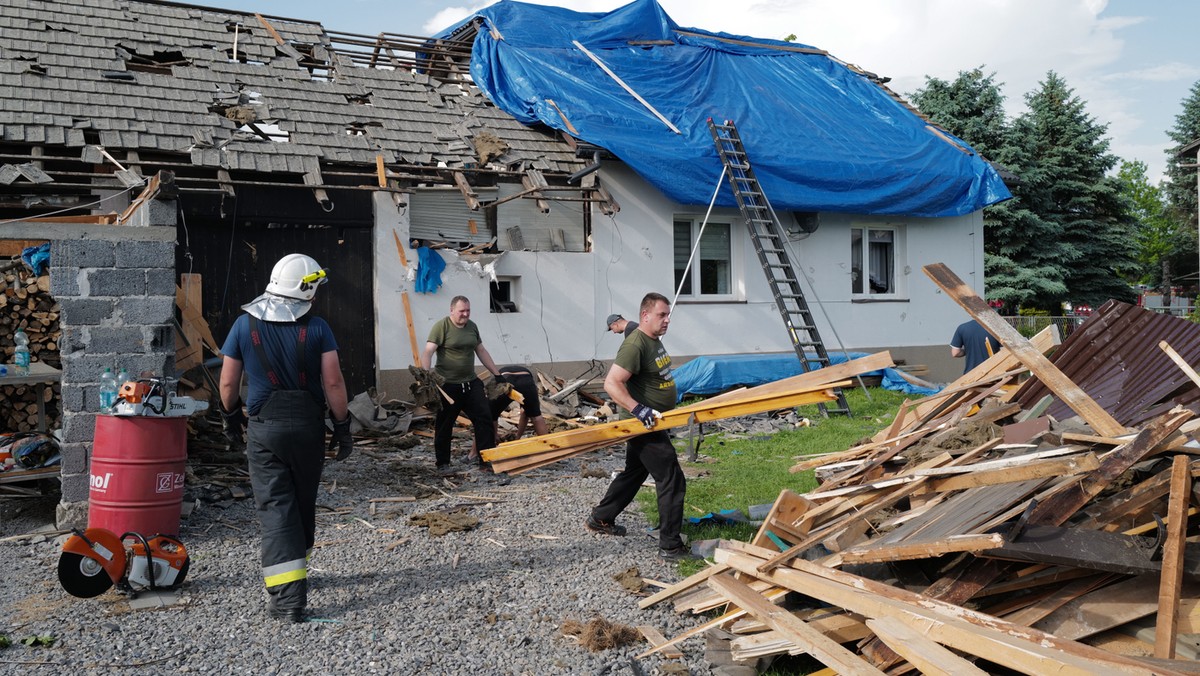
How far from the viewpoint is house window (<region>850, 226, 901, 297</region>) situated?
1582 centimetres

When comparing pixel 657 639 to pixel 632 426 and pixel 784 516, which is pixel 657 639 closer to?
pixel 784 516

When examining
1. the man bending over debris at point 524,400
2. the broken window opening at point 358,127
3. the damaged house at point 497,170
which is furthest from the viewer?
the broken window opening at point 358,127

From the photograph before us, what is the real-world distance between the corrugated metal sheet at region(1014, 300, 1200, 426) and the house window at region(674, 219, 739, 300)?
24.8ft

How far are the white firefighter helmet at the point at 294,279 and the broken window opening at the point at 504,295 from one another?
7.40 metres

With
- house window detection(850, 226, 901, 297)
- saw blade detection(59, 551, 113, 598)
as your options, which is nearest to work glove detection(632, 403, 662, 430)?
saw blade detection(59, 551, 113, 598)

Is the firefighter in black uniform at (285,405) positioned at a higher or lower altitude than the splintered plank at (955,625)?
higher

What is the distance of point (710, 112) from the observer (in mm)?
14781

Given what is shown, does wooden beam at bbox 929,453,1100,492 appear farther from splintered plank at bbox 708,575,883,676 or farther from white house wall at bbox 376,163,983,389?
white house wall at bbox 376,163,983,389

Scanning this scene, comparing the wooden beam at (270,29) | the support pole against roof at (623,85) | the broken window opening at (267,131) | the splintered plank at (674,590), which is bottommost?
the splintered plank at (674,590)

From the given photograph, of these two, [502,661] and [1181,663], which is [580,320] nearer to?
[502,661]

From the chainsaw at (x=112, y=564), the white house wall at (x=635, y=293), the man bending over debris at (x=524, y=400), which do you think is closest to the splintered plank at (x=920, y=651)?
the chainsaw at (x=112, y=564)

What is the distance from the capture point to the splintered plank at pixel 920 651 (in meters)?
3.52

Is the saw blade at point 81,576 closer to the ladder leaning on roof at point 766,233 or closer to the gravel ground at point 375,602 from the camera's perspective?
the gravel ground at point 375,602

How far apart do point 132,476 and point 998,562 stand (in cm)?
526
